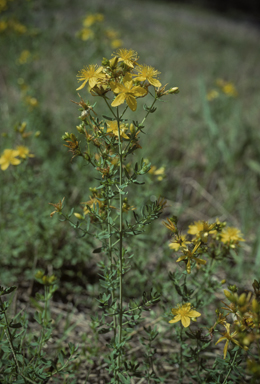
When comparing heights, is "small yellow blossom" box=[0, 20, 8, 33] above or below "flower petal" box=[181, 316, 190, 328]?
above

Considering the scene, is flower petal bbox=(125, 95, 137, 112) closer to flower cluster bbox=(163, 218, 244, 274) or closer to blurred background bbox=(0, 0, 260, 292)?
flower cluster bbox=(163, 218, 244, 274)

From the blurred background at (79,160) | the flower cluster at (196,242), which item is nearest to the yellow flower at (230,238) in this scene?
the flower cluster at (196,242)

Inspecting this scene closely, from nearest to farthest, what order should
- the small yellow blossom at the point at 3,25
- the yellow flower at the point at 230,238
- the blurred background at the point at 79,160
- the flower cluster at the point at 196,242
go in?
the flower cluster at the point at 196,242 < the yellow flower at the point at 230,238 < the blurred background at the point at 79,160 < the small yellow blossom at the point at 3,25

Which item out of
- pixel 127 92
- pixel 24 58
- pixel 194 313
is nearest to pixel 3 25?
pixel 24 58

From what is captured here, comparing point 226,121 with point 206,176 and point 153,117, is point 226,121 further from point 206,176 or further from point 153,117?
point 206,176

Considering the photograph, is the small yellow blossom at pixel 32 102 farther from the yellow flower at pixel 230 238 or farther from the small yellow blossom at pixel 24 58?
the yellow flower at pixel 230 238

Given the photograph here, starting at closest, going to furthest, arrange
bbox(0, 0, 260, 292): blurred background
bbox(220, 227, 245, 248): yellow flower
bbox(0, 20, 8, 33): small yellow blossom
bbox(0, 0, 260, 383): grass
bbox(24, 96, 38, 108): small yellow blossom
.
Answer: bbox(220, 227, 245, 248): yellow flower → bbox(0, 0, 260, 383): grass → bbox(0, 0, 260, 292): blurred background → bbox(24, 96, 38, 108): small yellow blossom → bbox(0, 20, 8, 33): small yellow blossom

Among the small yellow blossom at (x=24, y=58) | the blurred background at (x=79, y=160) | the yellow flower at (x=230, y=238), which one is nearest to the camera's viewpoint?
the yellow flower at (x=230, y=238)

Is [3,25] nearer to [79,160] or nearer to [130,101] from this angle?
[79,160]

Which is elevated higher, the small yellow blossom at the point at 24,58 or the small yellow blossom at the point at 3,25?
the small yellow blossom at the point at 3,25

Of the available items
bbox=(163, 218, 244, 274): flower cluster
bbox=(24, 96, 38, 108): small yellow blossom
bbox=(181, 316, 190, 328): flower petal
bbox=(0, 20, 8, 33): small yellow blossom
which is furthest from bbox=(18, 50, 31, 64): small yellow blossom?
bbox=(181, 316, 190, 328): flower petal

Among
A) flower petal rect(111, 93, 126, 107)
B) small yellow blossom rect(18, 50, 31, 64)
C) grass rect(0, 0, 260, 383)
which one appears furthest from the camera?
small yellow blossom rect(18, 50, 31, 64)

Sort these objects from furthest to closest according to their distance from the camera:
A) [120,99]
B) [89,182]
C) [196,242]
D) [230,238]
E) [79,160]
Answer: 1. [89,182]
2. [79,160]
3. [230,238]
4. [196,242]
5. [120,99]

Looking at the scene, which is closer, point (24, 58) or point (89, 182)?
point (89, 182)
